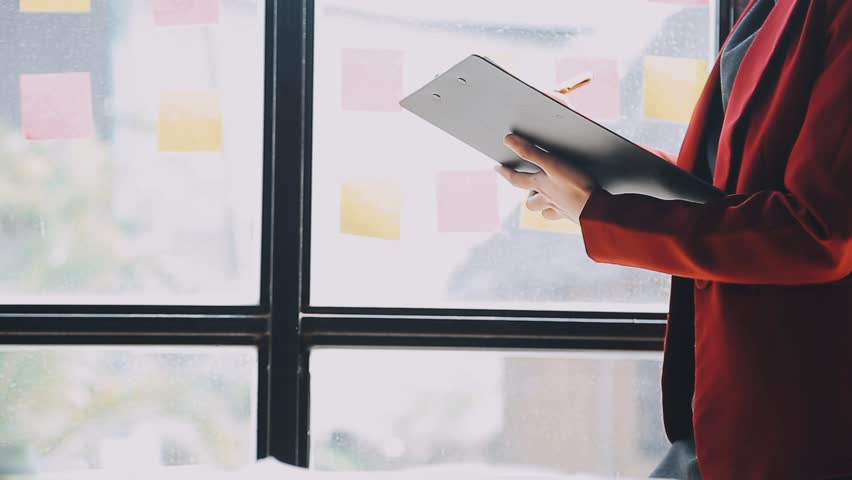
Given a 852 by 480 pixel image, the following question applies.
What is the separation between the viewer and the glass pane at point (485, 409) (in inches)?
56.6

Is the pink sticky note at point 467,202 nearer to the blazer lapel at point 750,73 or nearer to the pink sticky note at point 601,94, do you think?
the pink sticky note at point 601,94

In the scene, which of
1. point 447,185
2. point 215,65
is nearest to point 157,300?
point 215,65

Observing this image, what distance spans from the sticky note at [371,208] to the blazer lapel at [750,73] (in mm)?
734

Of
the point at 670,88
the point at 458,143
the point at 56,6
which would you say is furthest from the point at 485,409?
the point at 56,6

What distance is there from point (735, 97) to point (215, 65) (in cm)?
98

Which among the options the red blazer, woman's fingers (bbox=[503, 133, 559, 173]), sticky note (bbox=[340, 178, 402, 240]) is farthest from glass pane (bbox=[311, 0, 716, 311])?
the red blazer

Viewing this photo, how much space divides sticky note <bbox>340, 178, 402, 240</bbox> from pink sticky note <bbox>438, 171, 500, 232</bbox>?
9 cm

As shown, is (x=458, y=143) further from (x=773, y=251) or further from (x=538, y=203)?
(x=773, y=251)

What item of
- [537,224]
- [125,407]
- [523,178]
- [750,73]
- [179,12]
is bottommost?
[125,407]

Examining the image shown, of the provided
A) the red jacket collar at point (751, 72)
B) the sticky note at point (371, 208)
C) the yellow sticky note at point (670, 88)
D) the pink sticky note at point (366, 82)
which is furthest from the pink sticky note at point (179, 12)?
the red jacket collar at point (751, 72)

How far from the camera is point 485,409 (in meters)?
1.46

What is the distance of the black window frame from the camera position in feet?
4.51

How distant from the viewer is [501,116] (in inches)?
35.0

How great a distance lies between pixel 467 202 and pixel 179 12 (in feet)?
2.19
